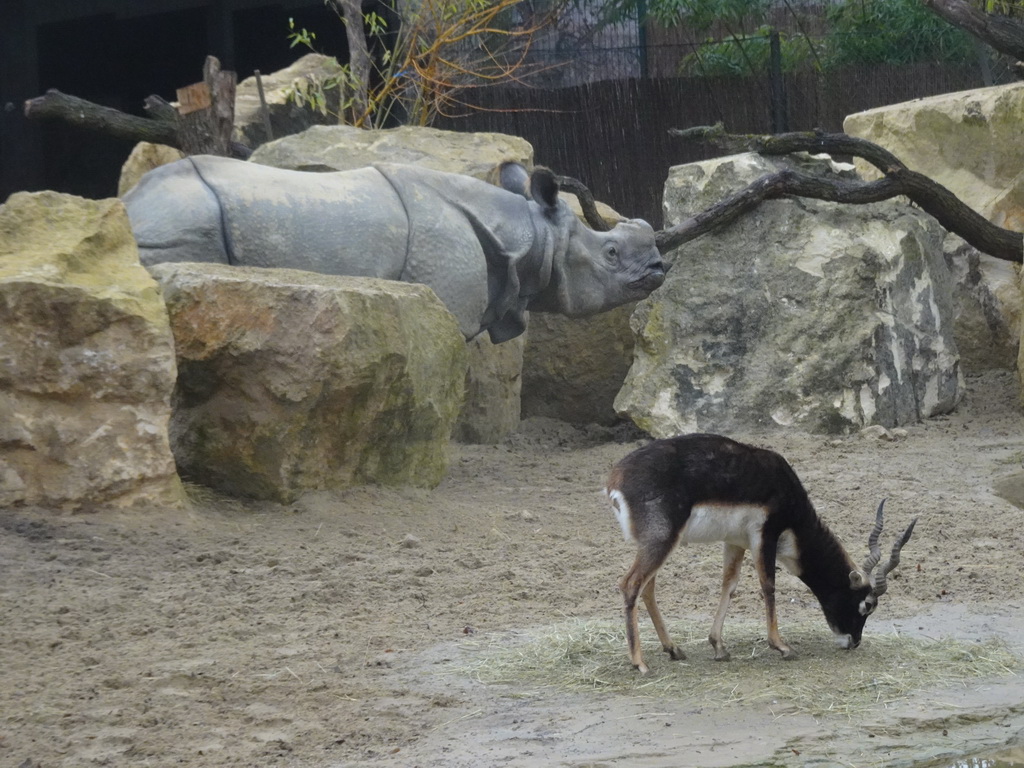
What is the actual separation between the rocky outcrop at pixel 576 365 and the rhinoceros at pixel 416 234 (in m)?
0.88

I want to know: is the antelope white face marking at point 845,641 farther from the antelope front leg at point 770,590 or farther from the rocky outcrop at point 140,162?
the rocky outcrop at point 140,162

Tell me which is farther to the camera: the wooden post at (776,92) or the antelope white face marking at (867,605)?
the wooden post at (776,92)

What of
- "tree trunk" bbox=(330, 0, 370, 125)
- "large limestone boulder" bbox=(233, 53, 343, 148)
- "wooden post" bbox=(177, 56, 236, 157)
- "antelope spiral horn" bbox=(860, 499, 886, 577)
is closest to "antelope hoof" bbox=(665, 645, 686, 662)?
"antelope spiral horn" bbox=(860, 499, 886, 577)

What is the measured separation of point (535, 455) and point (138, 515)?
355cm

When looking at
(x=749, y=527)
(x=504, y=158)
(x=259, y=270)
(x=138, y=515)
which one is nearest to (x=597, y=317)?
(x=504, y=158)

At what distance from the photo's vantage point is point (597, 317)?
34.0ft

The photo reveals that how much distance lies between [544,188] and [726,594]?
473 centimetres

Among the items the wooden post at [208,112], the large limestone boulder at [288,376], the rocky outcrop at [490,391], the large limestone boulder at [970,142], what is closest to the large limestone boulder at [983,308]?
the large limestone boulder at [970,142]

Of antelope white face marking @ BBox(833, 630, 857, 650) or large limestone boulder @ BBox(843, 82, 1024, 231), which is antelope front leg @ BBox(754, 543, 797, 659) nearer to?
antelope white face marking @ BBox(833, 630, 857, 650)

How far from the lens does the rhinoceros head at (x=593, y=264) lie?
925 cm

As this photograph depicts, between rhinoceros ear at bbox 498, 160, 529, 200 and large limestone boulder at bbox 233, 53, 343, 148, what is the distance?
3.47m

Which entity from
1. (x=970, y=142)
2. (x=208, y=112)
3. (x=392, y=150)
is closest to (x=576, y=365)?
(x=392, y=150)

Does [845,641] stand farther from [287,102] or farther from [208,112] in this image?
[287,102]

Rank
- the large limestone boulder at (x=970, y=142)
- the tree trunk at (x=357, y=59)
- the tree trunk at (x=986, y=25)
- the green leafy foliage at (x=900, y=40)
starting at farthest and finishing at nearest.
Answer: the green leafy foliage at (x=900, y=40)
the tree trunk at (x=357, y=59)
the large limestone boulder at (x=970, y=142)
the tree trunk at (x=986, y=25)
